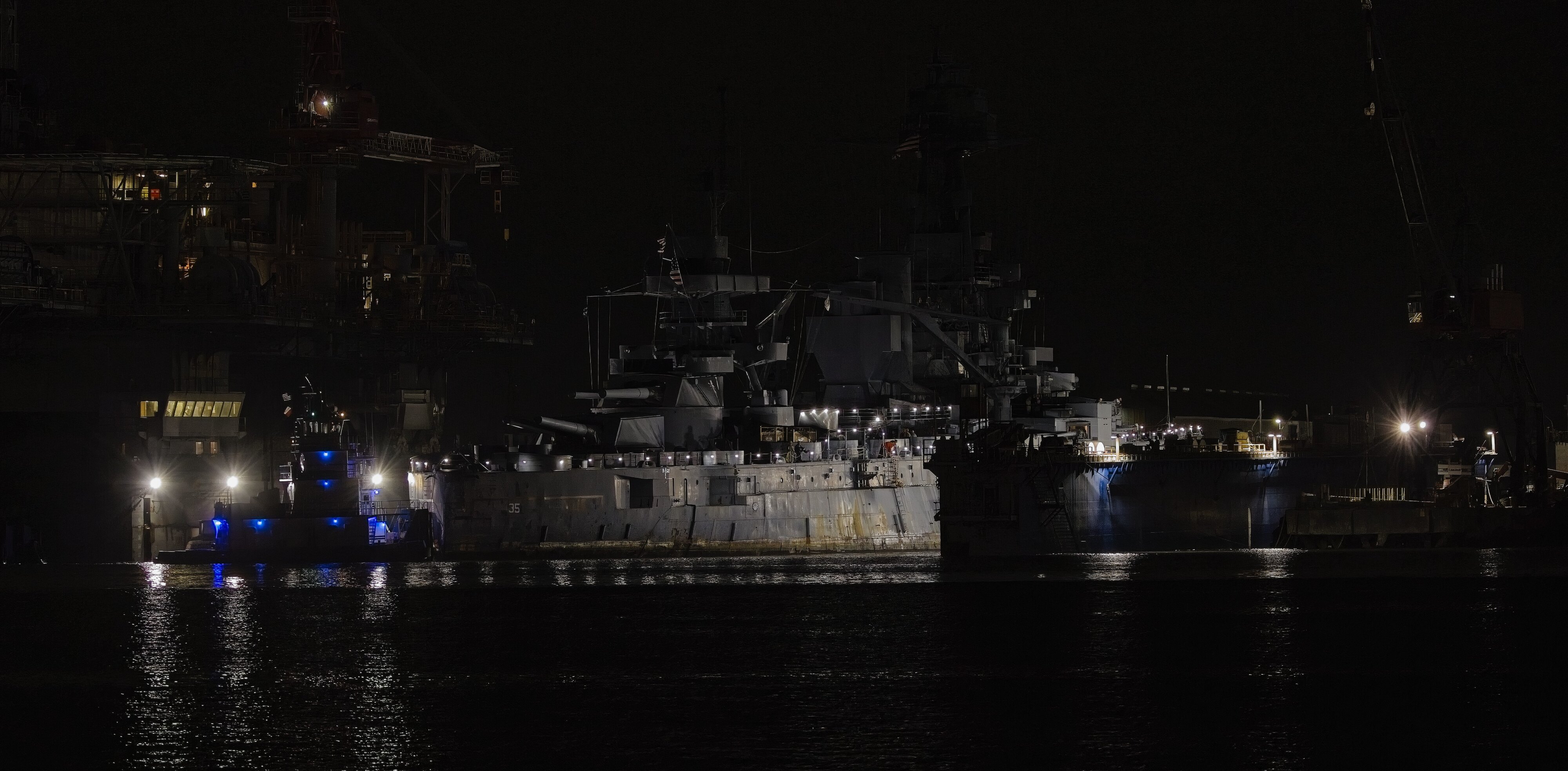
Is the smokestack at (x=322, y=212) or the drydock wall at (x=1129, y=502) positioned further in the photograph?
the smokestack at (x=322, y=212)

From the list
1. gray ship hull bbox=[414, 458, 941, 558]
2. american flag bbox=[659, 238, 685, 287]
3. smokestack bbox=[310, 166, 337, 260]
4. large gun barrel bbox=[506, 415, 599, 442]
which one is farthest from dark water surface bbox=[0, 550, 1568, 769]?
smokestack bbox=[310, 166, 337, 260]

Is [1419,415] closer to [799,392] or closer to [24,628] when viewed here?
[799,392]

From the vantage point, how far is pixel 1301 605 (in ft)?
211

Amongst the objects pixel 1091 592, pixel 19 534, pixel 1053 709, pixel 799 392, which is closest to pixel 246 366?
pixel 19 534

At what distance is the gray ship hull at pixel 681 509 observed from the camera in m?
84.8

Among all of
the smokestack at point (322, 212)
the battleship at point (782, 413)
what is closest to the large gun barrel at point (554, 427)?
the battleship at point (782, 413)

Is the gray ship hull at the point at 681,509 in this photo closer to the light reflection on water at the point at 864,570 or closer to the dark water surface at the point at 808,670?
the light reflection on water at the point at 864,570

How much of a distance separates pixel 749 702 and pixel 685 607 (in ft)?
78.3

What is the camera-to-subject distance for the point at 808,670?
4856cm

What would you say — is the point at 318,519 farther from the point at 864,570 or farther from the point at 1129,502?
the point at 1129,502

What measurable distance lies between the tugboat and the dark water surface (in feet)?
16.2

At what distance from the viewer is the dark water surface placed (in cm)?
A: 3756

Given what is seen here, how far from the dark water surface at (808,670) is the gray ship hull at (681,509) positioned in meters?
5.57

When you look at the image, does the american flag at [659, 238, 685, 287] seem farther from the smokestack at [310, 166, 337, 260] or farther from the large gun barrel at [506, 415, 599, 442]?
the smokestack at [310, 166, 337, 260]
